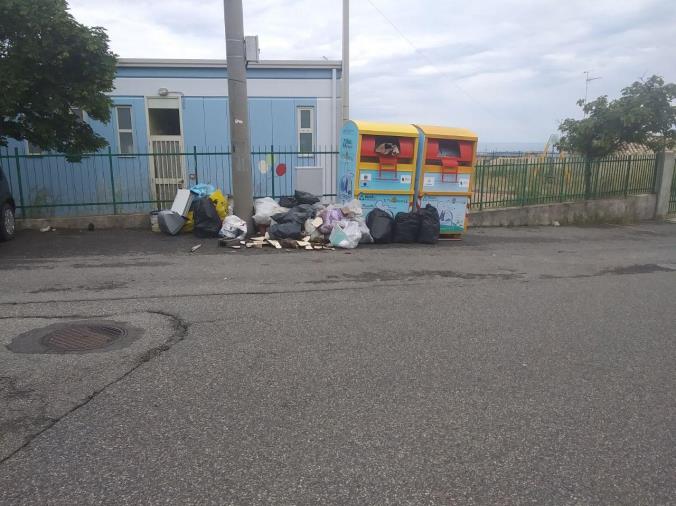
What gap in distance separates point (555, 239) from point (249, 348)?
9.14 metres

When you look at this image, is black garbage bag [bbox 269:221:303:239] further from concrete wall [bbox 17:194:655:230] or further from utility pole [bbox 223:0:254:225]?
concrete wall [bbox 17:194:655:230]

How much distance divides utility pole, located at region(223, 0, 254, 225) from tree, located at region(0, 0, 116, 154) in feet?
7.08

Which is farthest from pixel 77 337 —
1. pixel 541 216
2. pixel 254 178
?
pixel 541 216

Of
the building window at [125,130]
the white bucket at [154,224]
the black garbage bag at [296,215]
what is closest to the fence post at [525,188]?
the black garbage bag at [296,215]

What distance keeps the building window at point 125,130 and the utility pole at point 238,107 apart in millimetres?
5555

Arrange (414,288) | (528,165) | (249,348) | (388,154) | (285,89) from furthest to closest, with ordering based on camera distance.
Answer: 1. (285,89)
2. (528,165)
3. (388,154)
4. (414,288)
5. (249,348)

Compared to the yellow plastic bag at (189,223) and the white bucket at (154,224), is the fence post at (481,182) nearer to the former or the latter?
the yellow plastic bag at (189,223)

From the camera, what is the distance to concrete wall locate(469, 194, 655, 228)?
13.2 metres

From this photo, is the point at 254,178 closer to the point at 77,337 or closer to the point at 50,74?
the point at 50,74

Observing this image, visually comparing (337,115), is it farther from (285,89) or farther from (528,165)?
(528,165)

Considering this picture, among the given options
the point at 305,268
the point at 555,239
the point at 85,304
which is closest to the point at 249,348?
the point at 85,304

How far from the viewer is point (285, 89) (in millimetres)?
14438

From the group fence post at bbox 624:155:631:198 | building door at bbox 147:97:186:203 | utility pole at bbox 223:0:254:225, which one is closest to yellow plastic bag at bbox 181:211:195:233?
utility pole at bbox 223:0:254:225

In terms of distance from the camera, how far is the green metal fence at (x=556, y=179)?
1307 cm
